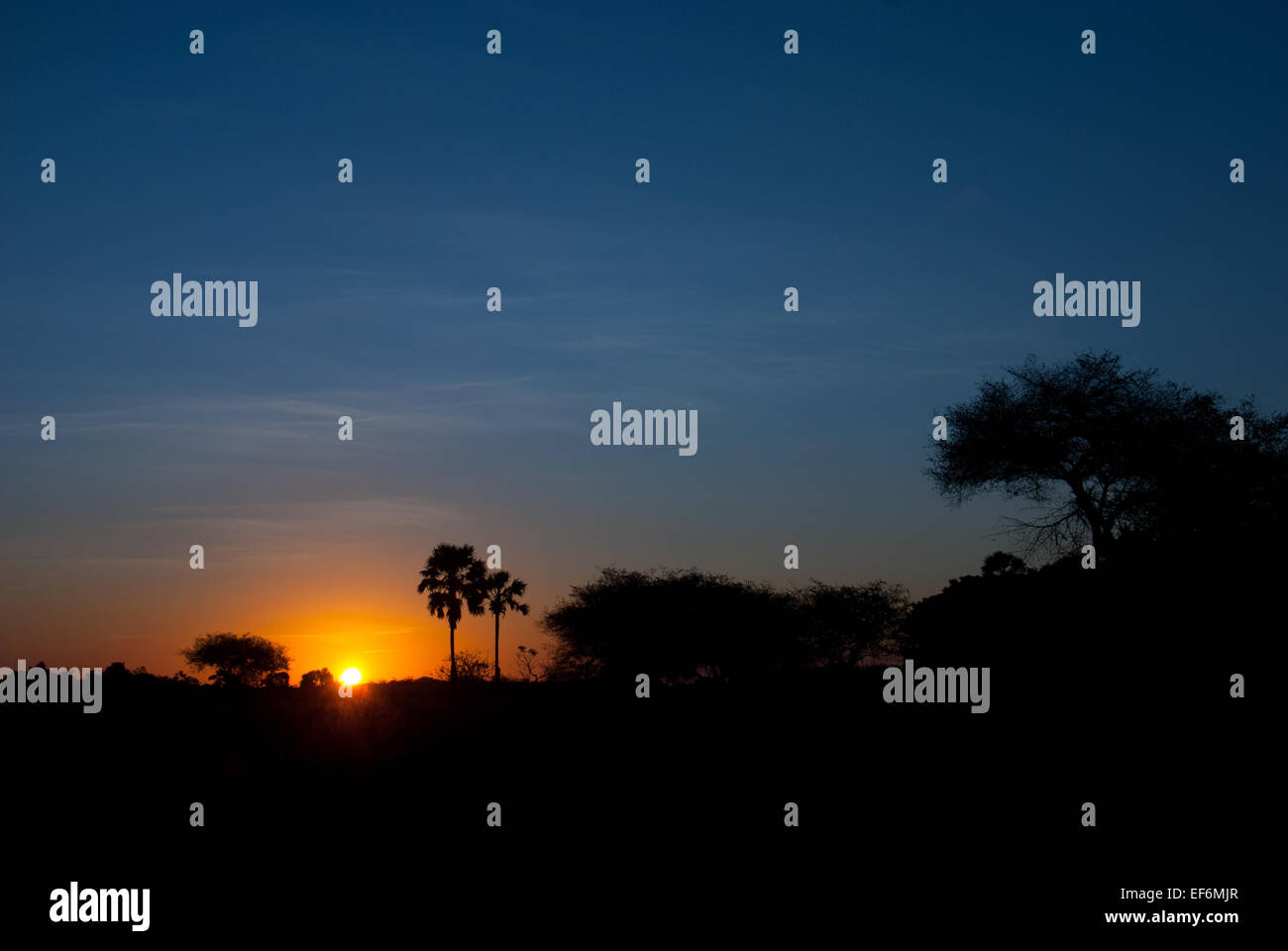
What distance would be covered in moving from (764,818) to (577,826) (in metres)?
2.85

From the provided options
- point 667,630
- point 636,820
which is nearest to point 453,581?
point 667,630

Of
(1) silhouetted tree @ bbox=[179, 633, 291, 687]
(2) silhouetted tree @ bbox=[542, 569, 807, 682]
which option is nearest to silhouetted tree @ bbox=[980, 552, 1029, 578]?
(2) silhouetted tree @ bbox=[542, 569, 807, 682]

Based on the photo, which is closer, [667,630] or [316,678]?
[316,678]

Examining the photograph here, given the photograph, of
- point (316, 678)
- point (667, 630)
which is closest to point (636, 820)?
point (316, 678)

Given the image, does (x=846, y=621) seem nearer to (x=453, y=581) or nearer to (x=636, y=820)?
(x=453, y=581)

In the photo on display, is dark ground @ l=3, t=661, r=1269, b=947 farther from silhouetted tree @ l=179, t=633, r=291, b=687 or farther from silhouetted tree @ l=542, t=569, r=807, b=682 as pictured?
silhouetted tree @ l=179, t=633, r=291, b=687

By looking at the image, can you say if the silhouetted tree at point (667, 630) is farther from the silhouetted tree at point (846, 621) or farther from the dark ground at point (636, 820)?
the dark ground at point (636, 820)

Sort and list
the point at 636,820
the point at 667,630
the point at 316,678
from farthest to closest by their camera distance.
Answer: the point at 667,630 → the point at 316,678 → the point at 636,820

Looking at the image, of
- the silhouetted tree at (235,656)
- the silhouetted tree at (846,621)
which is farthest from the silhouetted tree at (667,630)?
the silhouetted tree at (235,656)

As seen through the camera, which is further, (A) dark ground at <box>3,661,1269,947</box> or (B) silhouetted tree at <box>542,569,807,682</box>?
(B) silhouetted tree at <box>542,569,807,682</box>

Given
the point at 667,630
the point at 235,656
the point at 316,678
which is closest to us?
the point at 316,678

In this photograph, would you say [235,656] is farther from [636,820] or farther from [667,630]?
[636,820]
